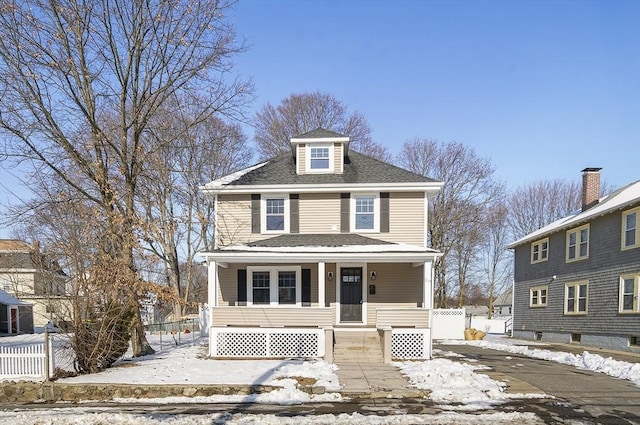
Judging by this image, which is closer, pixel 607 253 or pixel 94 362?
pixel 94 362

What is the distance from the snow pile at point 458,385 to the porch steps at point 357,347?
134 centimetres

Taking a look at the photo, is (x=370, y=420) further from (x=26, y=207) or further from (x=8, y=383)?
(x=26, y=207)

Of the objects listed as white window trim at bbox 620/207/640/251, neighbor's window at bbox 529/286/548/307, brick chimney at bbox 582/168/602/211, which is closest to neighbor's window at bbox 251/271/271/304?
white window trim at bbox 620/207/640/251

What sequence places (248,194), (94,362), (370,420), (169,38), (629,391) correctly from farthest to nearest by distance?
(248,194), (169,38), (94,362), (629,391), (370,420)

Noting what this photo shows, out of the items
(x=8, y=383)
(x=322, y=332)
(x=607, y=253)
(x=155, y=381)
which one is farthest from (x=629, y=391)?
(x=8, y=383)

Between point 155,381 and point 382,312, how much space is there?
6896mm

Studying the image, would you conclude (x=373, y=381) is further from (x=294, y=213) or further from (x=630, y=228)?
(x=630, y=228)

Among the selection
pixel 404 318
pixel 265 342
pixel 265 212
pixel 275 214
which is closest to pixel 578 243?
pixel 404 318

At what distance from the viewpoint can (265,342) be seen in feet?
39.1

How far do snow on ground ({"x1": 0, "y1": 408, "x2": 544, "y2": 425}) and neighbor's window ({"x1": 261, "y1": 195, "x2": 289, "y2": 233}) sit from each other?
8.58m

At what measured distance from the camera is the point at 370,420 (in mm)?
6398

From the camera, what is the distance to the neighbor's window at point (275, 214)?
14828mm

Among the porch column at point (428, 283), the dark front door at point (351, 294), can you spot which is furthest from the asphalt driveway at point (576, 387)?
the dark front door at point (351, 294)

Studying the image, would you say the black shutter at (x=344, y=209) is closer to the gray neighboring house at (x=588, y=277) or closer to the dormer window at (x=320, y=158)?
the dormer window at (x=320, y=158)
